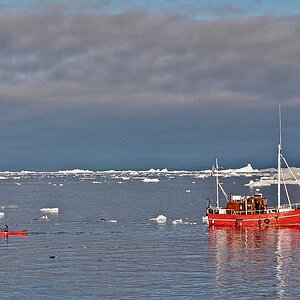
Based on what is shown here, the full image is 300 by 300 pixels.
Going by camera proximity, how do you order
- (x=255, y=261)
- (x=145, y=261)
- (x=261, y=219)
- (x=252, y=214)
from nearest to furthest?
(x=255, y=261)
(x=145, y=261)
(x=261, y=219)
(x=252, y=214)

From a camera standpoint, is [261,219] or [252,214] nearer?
[261,219]

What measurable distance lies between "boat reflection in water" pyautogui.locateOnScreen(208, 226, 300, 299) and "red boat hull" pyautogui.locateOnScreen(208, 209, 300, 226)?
844 millimetres

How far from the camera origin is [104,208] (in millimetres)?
115125

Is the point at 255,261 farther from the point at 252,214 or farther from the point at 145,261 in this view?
the point at 252,214

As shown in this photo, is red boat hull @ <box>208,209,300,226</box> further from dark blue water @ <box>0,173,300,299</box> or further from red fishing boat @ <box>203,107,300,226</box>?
dark blue water @ <box>0,173,300,299</box>

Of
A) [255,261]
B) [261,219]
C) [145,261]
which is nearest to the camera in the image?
[255,261]

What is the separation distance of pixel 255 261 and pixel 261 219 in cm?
2414

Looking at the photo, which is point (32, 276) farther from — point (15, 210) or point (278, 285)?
point (15, 210)

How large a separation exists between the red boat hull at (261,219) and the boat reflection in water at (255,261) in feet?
2.77

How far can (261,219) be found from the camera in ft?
252

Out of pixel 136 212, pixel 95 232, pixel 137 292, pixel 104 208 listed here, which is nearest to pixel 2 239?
pixel 95 232

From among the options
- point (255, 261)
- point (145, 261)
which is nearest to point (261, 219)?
point (255, 261)

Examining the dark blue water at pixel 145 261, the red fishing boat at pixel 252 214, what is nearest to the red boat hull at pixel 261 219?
the red fishing boat at pixel 252 214

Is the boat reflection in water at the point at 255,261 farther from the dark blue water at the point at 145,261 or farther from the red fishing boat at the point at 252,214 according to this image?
the red fishing boat at the point at 252,214
